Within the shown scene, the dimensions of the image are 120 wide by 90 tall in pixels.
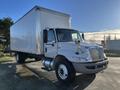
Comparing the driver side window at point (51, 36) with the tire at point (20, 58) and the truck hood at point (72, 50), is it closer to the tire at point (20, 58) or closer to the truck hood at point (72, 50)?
the truck hood at point (72, 50)

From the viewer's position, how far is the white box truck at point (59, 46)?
23.0ft

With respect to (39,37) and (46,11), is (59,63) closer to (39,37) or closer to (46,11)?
(39,37)

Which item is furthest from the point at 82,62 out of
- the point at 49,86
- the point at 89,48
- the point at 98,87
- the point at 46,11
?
the point at 46,11

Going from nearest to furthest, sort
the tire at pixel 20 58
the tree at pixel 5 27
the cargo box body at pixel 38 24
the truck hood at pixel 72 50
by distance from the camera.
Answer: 1. the truck hood at pixel 72 50
2. the cargo box body at pixel 38 24
3. the tire at pixel 20 58
4. the tree at pixel 5 27

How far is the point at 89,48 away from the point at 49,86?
2.16m

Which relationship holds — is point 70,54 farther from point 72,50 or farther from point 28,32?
point 28,32

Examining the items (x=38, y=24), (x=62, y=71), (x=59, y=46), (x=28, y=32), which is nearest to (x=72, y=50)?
(x=59, y=46)

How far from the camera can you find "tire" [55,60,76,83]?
7.25 m

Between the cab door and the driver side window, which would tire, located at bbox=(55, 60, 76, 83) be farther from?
the driver side window

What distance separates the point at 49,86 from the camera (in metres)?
7.03

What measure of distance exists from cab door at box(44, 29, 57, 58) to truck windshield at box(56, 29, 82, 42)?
28 centimetres

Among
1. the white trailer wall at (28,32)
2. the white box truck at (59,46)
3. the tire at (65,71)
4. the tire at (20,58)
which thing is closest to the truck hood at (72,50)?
the white box truck at (59,46)

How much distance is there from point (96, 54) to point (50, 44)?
233 centimetres

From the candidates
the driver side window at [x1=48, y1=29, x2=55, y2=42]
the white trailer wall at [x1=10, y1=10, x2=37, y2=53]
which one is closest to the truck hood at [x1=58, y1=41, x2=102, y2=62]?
the driver side window at [x1=48, y1=29, x2=55, y2=42]
